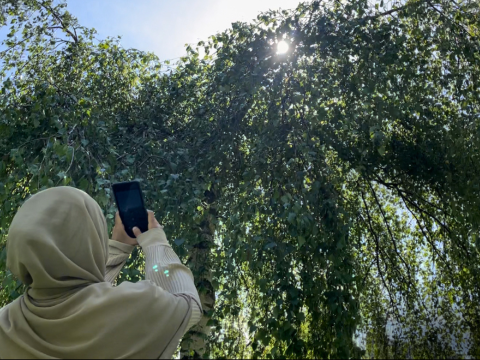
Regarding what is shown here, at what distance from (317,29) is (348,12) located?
282 millimetres

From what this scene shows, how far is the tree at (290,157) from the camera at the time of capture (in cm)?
277

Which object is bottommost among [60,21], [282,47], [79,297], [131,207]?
[79,297]

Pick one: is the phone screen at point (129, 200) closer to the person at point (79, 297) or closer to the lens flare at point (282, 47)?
the person at point (79, 297)

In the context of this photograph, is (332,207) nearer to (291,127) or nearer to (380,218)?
(291,127)

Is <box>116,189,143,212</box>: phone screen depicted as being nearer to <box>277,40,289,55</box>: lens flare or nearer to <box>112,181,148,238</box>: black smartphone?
<box>112,181,148,238</box>: black smartphone

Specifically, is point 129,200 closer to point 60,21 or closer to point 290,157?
point 290,157

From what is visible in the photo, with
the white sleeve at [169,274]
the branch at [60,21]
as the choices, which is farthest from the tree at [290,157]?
the white sleeve at [169,274]

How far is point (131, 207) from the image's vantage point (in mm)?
1235

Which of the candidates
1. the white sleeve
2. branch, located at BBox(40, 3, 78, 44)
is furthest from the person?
branch, located at BBox(40, 3, 78, 44)

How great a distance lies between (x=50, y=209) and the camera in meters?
1.04

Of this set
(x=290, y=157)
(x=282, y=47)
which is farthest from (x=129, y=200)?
(x=282, y=47)

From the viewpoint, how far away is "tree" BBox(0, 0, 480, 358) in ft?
9.08

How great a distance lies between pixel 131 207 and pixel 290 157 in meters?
2.07

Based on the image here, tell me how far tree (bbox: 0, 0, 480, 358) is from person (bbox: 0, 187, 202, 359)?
4.81 ft
